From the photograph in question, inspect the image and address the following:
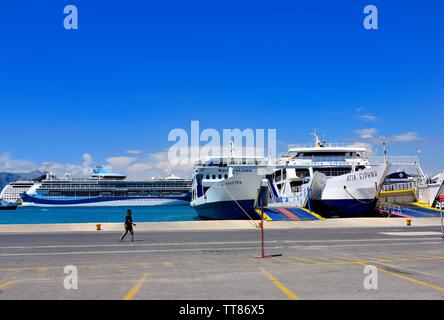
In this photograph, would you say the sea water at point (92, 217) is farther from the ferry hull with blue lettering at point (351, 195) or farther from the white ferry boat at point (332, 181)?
the ferry hull with blue lettering at point (351, 195)

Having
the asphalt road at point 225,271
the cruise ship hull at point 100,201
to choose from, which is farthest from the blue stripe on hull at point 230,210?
the cruise ship hull at point 100,201

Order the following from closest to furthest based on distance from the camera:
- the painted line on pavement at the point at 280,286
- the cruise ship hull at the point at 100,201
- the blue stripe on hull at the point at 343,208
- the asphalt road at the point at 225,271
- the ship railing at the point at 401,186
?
the painted line on pavement at the point at 280,286, the asphalt road at the point at 225,271, the blue stripe on hull at the point at 343,208, the ship railing at the point at 401,186, the cruise ship hull at the point at 100,201

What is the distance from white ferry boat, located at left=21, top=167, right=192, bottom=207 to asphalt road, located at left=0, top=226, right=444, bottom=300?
12267 cm

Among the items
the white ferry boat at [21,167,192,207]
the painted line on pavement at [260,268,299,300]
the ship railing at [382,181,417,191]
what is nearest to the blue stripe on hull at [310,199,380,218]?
the ship railing at [382,181,417,191]

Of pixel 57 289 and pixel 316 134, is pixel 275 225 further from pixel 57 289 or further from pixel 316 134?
pixel 316 134

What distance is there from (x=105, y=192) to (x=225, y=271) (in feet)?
438

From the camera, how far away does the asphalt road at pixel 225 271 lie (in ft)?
26.4

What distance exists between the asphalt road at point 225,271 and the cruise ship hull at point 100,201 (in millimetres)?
122033

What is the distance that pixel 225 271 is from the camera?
10.8 metres

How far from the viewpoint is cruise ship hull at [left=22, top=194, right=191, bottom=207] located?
441ft

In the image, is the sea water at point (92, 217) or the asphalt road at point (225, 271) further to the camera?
the sea water at point (92, 217)

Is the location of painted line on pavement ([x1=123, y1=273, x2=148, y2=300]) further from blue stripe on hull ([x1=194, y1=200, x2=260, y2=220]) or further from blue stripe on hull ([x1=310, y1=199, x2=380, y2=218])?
blue stripe on hull ([x1=310, y1=199, x2=380, y2=218])
